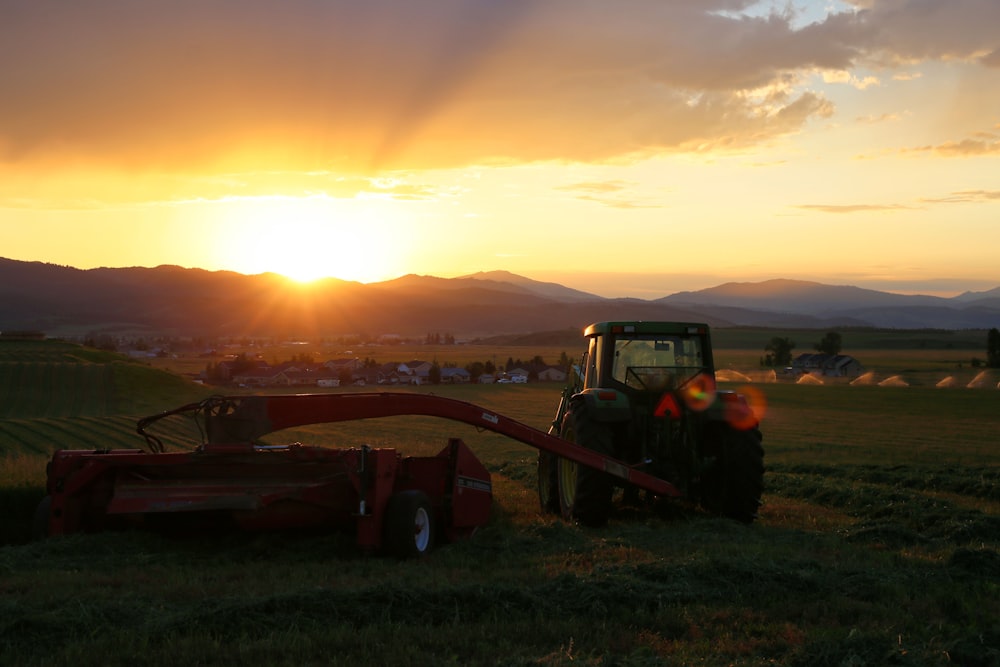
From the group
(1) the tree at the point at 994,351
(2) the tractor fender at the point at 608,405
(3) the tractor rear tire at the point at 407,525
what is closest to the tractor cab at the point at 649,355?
(2) the tractor fender at the point at 608,405

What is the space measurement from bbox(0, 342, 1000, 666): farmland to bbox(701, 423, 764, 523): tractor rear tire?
13.5 inches

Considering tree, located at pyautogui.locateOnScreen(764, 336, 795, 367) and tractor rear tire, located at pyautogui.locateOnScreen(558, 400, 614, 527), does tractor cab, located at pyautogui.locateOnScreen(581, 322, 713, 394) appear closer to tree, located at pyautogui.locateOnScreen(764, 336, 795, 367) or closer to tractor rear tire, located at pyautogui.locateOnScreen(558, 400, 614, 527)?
tractor rear tire, located at pyautogui.locateOnScreen(558, 400, 614, 527)

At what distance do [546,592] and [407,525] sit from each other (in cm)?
202

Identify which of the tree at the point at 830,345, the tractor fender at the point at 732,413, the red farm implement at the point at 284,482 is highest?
the tractor fender at the point at 732,413

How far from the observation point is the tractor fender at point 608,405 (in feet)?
35.3

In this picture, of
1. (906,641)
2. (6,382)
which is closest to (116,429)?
(6,382)

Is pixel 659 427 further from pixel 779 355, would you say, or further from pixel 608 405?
pixel 779 355

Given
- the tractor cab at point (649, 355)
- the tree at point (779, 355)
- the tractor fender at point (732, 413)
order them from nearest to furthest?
the tractor fender at point (732, 413) < the tractor cab at point (649, 355) < the tree at point (779, 355)

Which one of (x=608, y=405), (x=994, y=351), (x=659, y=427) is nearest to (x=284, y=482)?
(x=608, y=405)

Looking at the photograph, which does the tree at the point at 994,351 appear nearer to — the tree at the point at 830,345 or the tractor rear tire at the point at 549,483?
the tree at the point at 830,345

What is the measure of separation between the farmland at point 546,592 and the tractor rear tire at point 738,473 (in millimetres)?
342

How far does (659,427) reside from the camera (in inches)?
440

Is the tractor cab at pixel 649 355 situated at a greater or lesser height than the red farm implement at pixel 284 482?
greater

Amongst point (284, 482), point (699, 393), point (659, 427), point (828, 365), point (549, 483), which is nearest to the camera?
point (284, 482)
